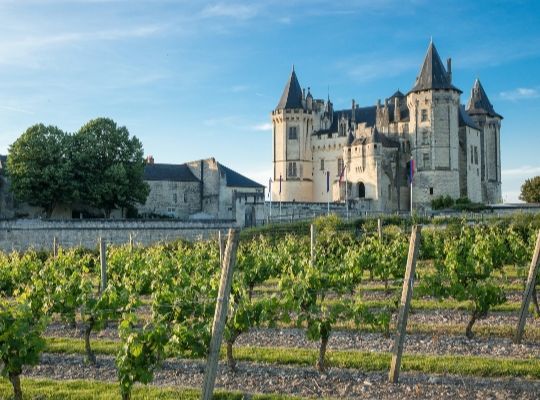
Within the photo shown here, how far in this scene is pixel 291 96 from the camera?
198 feet

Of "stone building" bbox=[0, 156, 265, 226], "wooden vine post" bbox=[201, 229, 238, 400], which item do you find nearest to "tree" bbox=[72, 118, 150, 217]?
"stone building" bbox=[0, 156, 265, 226]

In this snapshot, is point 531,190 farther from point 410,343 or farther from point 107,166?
point 410,343

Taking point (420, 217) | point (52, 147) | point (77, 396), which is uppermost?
point (52, 147)

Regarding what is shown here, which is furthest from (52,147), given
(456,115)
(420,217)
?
(456,115)

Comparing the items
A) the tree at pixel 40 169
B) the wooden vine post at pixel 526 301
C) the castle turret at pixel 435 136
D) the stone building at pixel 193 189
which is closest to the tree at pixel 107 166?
the tree at pixel 40 169

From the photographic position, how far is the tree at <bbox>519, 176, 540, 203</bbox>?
5753 cm

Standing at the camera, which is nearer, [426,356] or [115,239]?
[426,356]

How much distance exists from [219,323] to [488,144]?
5901cm

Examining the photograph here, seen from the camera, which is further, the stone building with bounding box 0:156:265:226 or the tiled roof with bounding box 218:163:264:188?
the tiled roof with bounding box 218:163:264:188

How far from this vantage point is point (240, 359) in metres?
9.03

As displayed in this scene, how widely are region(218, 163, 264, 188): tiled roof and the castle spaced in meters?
2.59

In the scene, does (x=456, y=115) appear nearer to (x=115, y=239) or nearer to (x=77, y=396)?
(x=115, y=239)

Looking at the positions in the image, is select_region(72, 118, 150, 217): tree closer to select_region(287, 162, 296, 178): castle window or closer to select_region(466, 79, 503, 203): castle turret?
select_region(287, 162, 296, 178): castle window

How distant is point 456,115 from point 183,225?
26304mm
